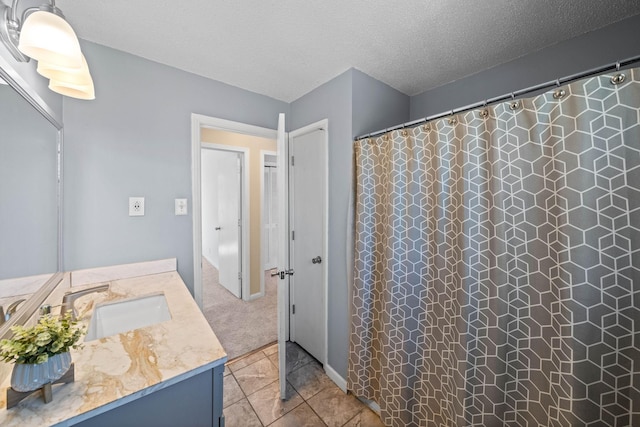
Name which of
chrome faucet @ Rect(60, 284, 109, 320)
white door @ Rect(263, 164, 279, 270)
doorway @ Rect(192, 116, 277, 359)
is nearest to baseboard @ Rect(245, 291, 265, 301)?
doorway @ Rect(192, 116, 277, 359)

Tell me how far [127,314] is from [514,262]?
1.89m

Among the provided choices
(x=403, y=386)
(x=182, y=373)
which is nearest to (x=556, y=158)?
(x=403, y=386)

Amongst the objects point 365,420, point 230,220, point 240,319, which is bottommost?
point 365,420

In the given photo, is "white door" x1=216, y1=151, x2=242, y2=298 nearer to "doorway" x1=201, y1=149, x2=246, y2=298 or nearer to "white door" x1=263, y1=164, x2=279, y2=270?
"doorway" x1=201, y1=149, x2=246, y2=298

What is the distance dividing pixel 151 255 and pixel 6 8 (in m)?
1.28

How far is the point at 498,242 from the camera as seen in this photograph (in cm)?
102

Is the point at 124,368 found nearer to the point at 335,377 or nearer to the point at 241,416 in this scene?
the point at 241,416

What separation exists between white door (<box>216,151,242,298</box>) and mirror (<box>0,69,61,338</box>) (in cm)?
190

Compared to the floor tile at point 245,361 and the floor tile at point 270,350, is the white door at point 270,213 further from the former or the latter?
the floor tile at point 245,361

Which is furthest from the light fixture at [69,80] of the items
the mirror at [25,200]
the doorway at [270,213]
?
the doorway at [270,213]

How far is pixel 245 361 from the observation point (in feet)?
6.51

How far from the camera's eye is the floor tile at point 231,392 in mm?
1590

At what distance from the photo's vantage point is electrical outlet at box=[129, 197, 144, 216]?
152 cm

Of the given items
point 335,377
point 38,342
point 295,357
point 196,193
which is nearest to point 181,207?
point 196,193
